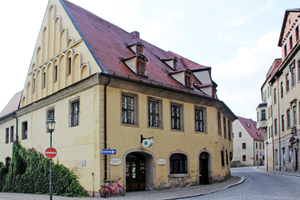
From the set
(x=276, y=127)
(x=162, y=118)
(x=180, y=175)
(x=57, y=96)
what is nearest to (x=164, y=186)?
(x=180, y=175)

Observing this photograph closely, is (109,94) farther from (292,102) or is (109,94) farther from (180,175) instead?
(292,102)

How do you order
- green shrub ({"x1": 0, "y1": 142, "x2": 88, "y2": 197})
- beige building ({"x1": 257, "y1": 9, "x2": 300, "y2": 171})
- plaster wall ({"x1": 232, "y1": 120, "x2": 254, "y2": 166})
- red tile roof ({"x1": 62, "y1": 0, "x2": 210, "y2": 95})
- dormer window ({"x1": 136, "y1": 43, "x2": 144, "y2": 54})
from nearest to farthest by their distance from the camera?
1. green shrub ({"x1": 0, "y1": 142, "x2": 88, "y2": 197})
2. red tile roof ({"x1": 62, "y1": 0, "x2": 210, "y2": 95})
3. dormer window ({"x1": 136, "y1": 43, "x2": 144, "y2": 54})
4. beige building ({"x1": 257, "y1": 9, "x2": 300, "y2": 171})
5. plaster wall ({"x1": 232, "y1": 120, "x2": 254, "y2": 166})

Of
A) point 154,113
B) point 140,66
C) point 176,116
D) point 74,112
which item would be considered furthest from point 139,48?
point 74,112

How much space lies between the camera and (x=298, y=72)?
3055cm

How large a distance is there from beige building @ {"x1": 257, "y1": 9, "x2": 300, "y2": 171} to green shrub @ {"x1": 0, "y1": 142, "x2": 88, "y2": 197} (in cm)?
2173

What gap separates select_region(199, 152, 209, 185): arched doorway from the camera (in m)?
23.5

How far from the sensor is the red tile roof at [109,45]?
62.8 feet

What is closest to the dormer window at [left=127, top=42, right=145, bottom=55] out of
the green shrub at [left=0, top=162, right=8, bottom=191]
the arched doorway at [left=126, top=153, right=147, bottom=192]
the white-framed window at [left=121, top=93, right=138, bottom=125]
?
the white-framed window at [left=121, top=93, right=138, bottom=125]

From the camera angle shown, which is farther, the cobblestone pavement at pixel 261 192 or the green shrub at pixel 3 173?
the green shrub at pixel 3 173

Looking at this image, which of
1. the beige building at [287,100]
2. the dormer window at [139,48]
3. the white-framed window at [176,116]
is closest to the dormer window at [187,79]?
the white-framed window at [176,116]

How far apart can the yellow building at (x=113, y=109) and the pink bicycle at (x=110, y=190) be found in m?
0.47

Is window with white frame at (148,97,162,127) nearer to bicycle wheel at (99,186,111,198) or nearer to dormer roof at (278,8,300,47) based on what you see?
bicycle wheel at (99,186,111,198)

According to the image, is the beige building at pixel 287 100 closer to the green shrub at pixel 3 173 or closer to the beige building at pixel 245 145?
the beige building at pixel 245 145

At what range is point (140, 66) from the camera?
2025cm
